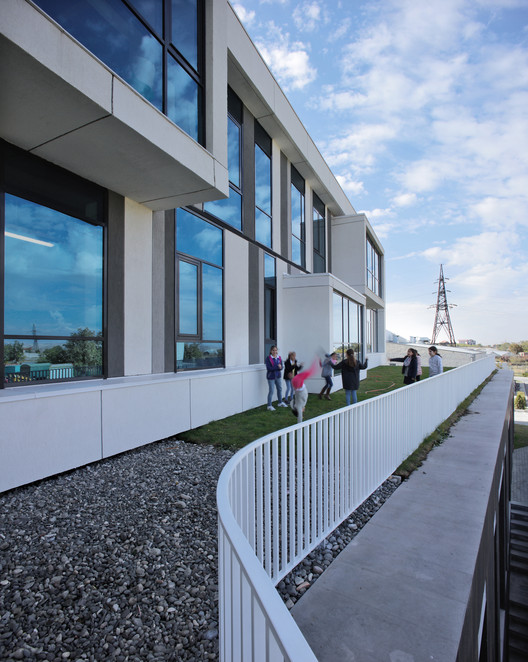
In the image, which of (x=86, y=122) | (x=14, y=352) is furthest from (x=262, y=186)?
(x=14, y=352)

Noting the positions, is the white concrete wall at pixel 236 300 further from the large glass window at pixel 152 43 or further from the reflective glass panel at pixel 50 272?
the reflective glass panel at pixel 50 272

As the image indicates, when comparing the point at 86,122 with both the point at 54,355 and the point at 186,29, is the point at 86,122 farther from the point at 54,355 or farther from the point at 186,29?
the point at 186,29

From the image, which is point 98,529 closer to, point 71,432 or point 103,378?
point 71,432

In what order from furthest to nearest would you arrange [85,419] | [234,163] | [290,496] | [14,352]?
[234,163] < [14,352] < [85,419] < [290,496]

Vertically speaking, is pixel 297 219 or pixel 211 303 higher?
pixel 297 219

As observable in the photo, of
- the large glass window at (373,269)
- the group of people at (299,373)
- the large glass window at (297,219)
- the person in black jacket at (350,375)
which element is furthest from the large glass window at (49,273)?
the large glass window at (373,269)

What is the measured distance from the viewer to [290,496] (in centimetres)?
307

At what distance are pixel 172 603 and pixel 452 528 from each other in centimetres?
290

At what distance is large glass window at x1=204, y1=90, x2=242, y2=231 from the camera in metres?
10.6

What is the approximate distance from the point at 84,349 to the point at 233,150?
7.85m

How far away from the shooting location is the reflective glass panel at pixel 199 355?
8.35 meters

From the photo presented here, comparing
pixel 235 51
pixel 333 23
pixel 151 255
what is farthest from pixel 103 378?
pixel 333 23

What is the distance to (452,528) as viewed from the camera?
3803mm

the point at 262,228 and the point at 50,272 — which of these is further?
the point at 262,228
